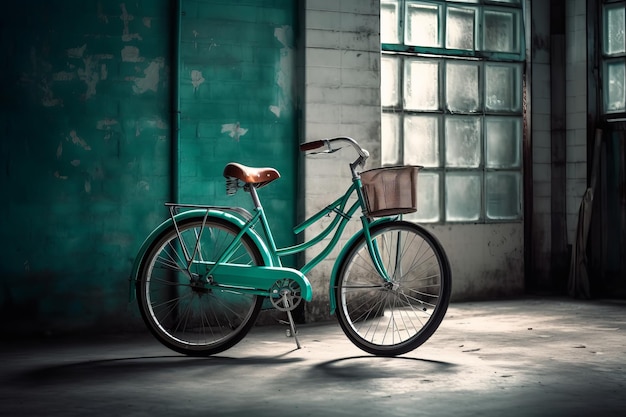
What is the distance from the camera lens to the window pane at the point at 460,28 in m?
7.47

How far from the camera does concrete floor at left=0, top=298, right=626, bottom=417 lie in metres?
3.76

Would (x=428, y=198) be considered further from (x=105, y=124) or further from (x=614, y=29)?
(x=105, y=124)

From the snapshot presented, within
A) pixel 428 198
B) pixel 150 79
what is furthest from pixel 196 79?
pixel 428 198

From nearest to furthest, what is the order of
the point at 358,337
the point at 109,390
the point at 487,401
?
the point at 487,401 → the point at 109,390 → the point at 358,337

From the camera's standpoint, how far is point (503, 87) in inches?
304

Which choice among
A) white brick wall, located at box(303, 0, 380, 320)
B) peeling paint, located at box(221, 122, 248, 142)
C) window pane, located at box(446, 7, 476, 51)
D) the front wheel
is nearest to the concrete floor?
the front wheel

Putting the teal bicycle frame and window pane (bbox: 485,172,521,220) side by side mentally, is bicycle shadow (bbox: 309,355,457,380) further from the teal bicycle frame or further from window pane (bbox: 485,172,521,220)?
window pane (bbox: 485,172,521,220)

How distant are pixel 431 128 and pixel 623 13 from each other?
1.85 metres

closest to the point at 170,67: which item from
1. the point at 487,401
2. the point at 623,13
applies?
the point at 487,401

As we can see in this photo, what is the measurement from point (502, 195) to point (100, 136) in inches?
136

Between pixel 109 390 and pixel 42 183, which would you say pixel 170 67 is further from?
pixel 109 390

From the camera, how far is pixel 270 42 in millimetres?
6285

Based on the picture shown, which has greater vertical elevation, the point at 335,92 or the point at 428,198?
the point at 335,92

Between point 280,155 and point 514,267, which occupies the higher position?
point 280,155
